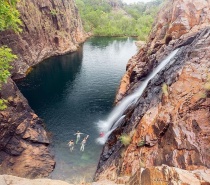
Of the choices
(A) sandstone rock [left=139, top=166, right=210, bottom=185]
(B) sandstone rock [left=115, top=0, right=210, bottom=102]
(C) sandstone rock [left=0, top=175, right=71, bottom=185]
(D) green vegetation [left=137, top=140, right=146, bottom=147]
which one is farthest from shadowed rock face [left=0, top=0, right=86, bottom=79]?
(A) sandstone rock [left=139, top=166, right=210, bottom=185]

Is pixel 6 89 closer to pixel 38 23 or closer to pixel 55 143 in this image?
pixel 55 143

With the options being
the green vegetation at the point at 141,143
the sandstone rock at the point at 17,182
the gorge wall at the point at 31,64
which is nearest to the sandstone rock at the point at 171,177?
the sandstone rock at the point at 17,182

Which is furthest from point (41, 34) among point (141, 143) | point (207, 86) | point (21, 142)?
point (207, 86)

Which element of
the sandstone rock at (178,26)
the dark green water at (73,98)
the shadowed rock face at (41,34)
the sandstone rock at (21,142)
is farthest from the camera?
the shadowed rock face at (41,34)

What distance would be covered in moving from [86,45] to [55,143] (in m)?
55.8

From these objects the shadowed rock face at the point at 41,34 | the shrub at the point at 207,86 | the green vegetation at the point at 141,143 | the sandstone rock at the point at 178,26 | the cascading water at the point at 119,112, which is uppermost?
the shadowed rock face at the point at 41,34

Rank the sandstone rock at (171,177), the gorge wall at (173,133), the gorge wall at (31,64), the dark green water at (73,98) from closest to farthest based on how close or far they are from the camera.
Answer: the sandstone rock at (171,177), the gorge wall at (173,133), the gorge wall at (31,64), the dark green water at (73,98)

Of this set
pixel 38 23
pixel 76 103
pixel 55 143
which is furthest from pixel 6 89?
pixel 38 23

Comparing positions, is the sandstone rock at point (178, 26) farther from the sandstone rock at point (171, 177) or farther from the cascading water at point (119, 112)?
the sandstone rock at point (171, 177)

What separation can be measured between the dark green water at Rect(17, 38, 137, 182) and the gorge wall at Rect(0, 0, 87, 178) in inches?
66.8

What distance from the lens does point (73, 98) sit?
1266 inches

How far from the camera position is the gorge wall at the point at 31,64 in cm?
1925

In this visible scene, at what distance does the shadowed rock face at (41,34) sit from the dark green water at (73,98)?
9.51ft

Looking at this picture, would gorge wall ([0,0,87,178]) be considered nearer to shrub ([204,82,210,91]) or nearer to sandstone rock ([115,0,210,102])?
sandstone rock ([115,0,210,102])
